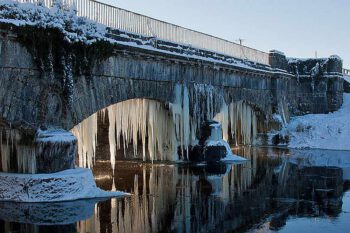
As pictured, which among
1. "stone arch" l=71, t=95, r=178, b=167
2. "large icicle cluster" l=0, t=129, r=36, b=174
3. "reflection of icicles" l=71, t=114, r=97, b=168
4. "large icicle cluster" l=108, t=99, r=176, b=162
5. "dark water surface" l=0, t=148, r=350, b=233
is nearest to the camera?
"dark water surface" l=0, t=148, r=350, b=233

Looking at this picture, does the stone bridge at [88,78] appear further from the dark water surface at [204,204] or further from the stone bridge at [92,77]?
the dark water surface at [204,204]

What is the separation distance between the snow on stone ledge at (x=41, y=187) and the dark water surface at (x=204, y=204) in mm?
386

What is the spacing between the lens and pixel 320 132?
36.2 meters

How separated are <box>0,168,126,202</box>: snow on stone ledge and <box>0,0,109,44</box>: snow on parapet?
411cm

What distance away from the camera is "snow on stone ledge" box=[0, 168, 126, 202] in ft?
44.9

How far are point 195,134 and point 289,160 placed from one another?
5.67 metres

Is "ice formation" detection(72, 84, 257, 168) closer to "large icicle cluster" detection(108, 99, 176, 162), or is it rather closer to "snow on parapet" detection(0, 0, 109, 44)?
"large icicle cluster" detection(108, 99, 176, 162)

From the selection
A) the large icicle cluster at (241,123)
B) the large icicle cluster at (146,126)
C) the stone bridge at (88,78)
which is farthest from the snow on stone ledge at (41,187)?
the large icicle cluster at (241,123)

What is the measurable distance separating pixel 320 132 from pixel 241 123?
686 centimetres

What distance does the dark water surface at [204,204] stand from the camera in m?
11.7

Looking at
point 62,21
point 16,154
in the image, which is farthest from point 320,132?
point 16,154

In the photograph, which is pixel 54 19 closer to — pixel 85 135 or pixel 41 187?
pixel 85 135

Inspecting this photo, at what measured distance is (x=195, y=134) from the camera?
81.1 feet

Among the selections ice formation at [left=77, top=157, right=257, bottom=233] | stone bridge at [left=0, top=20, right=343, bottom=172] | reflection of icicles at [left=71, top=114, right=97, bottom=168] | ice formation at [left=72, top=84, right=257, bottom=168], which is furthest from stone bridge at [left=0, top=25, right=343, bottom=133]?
ice formation at [left=77, top=157, right=257, bottom=233]
